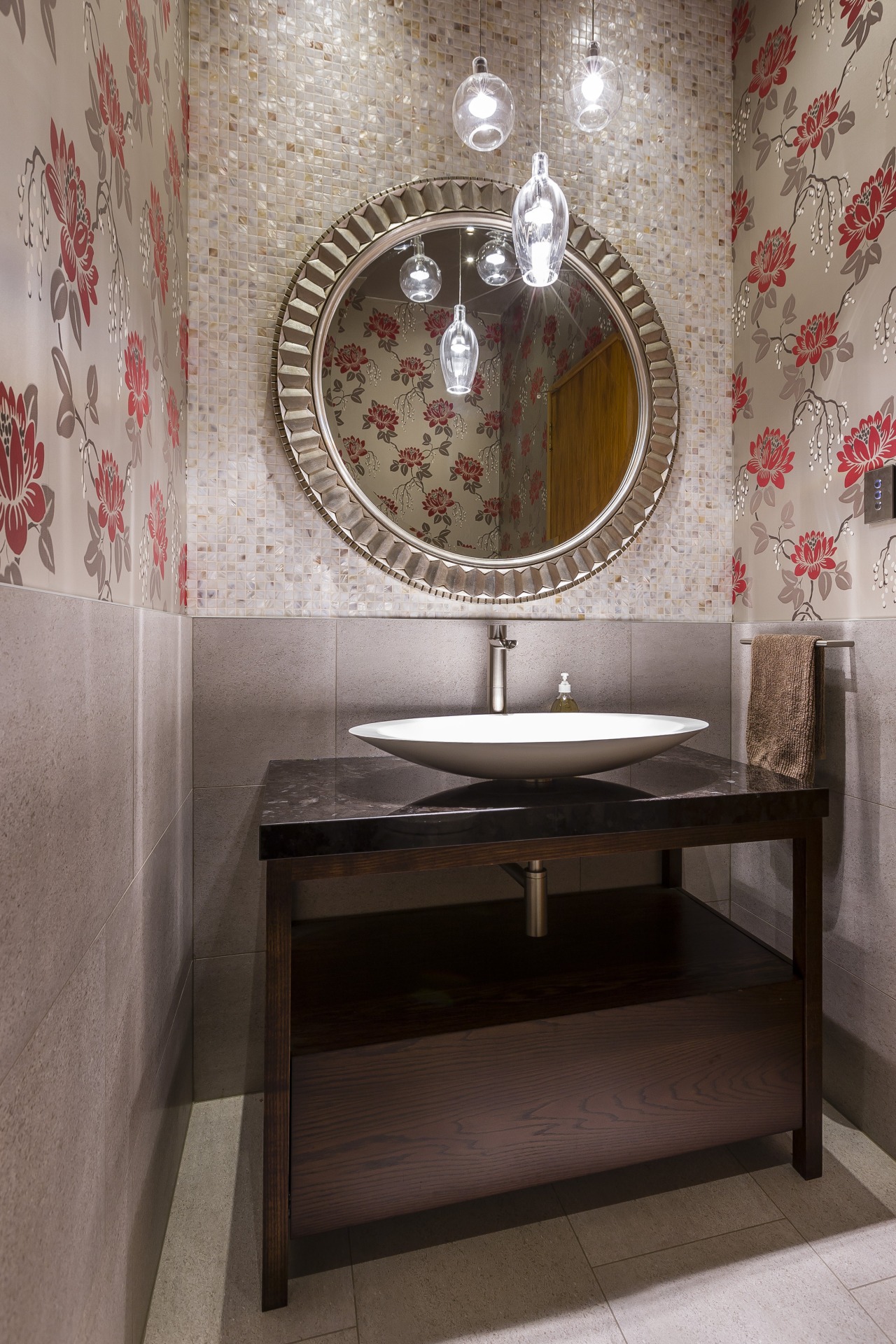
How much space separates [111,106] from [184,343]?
633 mm

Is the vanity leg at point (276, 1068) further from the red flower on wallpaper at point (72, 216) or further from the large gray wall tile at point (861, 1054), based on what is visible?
the large gray wall tile at point (861, 1054)

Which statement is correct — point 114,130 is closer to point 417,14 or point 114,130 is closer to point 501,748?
point 501,748

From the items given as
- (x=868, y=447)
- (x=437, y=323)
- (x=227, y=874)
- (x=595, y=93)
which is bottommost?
(x=227, y=874)

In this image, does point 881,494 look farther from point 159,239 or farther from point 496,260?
point 159,239

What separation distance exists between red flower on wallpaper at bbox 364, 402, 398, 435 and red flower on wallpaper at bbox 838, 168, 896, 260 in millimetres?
1024

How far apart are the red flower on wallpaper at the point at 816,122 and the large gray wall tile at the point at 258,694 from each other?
1536 mm

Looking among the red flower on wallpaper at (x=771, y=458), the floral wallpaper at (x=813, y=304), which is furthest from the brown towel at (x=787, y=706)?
the red flower on wallpaper at (x=771, y=458)

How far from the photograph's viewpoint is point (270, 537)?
1568mm

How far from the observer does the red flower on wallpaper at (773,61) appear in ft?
5.41

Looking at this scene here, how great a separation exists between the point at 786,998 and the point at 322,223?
1882 mm

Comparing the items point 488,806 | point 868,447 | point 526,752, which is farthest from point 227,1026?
point 868,447

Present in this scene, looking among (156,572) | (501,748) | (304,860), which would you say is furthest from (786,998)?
(156,572)

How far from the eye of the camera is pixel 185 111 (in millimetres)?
1449

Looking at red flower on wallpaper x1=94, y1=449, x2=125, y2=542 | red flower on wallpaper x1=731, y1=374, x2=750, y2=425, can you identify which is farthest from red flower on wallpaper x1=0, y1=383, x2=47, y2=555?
red flower on wallpaper x1=731, y1=374, x2=750, y2=425
